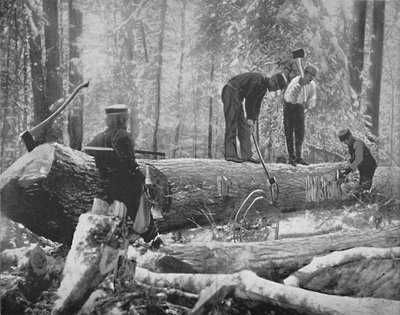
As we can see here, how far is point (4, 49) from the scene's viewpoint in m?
2.93

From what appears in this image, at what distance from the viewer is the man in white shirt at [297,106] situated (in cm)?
324

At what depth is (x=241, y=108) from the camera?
3.14m

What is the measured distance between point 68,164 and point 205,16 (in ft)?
4.43

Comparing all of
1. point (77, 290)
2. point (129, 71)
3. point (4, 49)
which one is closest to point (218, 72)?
point (129, 71)

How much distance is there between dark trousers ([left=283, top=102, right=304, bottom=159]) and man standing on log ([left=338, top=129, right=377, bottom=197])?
0.34 meters

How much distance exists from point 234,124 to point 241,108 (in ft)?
0.44

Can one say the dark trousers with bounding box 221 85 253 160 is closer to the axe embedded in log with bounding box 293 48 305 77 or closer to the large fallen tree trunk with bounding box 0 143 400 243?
the large fallen tree trunk with bounding box 0 143 400 243

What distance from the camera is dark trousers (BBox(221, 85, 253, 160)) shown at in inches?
122

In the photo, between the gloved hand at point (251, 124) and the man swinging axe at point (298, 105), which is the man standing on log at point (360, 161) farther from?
the gloved hand at point (251, 124)

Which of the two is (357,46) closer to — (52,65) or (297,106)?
(297,106)

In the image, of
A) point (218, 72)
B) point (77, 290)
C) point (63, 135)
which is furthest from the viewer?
point (218, 72)

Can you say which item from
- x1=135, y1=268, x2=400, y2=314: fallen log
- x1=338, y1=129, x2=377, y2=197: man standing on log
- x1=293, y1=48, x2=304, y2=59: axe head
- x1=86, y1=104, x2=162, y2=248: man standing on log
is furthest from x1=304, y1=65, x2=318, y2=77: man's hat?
x1=135, y1=268, x2=400, y2=314: fallen log

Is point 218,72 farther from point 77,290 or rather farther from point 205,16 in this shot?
point 77,290

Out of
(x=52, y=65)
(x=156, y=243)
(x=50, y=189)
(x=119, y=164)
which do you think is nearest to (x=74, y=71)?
(x=52, y=65)
